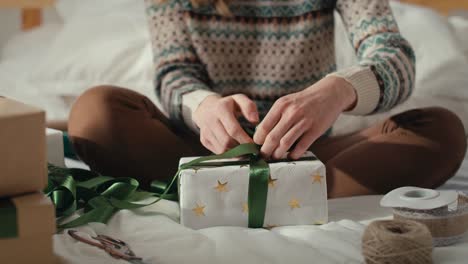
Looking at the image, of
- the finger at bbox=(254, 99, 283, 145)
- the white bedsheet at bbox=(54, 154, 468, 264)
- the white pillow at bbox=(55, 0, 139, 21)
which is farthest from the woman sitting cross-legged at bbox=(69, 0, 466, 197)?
the white pillow at bbox=(55, 0, 139, 21)

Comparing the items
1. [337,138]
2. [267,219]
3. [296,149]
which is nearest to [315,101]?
[296,149]

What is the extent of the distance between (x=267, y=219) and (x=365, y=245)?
0.62 ft

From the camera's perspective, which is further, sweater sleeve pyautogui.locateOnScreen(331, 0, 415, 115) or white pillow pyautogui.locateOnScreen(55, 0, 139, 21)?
white pillow pyautogui.locateOnScreen(55, 0, 139, 21)

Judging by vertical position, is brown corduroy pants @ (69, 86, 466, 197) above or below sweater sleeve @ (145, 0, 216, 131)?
below

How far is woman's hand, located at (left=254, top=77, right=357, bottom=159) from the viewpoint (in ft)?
3.26

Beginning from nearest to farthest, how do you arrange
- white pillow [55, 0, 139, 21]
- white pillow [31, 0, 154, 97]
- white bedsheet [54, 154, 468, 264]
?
white bedsheet [54, 154, 468, 264], white pillow [31, 0, 154, 97], white pillow [55, 0, 139, 21]

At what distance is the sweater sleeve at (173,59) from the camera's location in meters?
1.28

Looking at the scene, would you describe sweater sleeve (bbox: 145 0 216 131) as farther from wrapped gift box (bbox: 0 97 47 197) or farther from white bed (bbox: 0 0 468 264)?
wrapped gift box (bbox: 0 97 47 197)

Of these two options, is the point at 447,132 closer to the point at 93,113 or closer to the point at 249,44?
the point at 249,44

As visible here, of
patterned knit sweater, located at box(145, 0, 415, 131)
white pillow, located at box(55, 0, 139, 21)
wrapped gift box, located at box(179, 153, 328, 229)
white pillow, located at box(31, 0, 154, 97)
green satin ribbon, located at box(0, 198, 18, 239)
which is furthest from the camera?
white pillow, located at box(55, 0, 139, 21)

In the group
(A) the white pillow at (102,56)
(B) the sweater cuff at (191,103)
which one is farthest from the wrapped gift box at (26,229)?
(A) the white pillow at (102,56)

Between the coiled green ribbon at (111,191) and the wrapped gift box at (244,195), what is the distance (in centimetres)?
1

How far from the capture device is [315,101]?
1.04 metres

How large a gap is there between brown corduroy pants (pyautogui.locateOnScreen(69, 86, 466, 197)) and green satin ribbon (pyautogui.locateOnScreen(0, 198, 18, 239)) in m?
0.43
